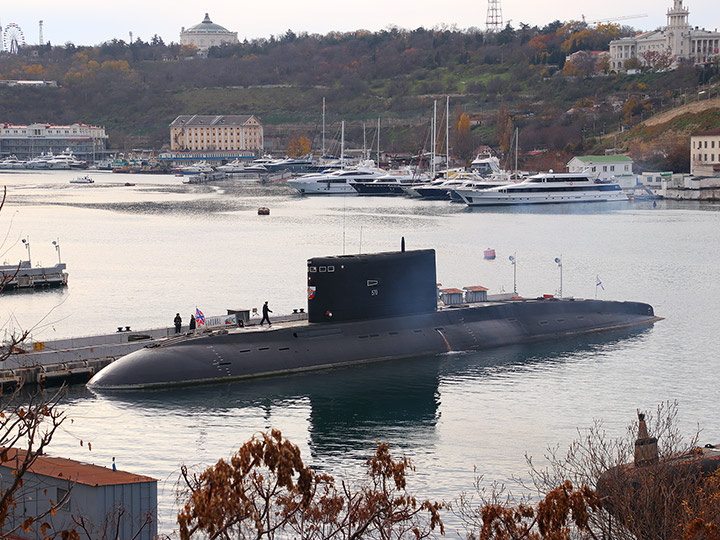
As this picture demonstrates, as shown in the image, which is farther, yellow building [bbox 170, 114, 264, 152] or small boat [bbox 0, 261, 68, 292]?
yellow building [bbox 170, 114, 264, 152]

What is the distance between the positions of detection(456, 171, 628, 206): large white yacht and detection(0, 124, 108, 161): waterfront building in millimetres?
110416

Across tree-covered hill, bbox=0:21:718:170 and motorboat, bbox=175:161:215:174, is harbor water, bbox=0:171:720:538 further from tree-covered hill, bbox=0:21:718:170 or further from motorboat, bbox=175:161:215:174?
motorboat, bbox=175:161:215:174

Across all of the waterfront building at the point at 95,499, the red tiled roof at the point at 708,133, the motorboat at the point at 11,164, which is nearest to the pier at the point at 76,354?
the waterfront building at the point at 95,499

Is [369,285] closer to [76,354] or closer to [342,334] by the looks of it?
[342,334]

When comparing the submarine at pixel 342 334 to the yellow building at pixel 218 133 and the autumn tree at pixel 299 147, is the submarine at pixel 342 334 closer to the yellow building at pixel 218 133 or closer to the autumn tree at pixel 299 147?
the autumn tree at pixel 299 147

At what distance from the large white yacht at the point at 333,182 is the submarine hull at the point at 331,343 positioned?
84.3m

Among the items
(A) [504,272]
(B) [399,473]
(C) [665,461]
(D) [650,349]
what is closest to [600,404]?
(D) [650,349]

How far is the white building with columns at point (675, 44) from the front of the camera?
168000 millimetres

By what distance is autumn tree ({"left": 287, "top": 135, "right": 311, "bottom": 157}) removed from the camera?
176 metres

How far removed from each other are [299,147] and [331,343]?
149 m

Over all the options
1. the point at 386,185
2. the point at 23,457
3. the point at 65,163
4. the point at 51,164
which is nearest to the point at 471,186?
the point at 386,185

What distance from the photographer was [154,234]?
72.8m

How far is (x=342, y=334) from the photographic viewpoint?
30453mm

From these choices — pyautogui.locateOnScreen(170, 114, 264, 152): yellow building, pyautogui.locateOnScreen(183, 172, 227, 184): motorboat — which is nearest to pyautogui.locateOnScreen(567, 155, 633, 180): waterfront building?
pyautogui.locateOnScreen(183, 172, 227, 184): motorboat
